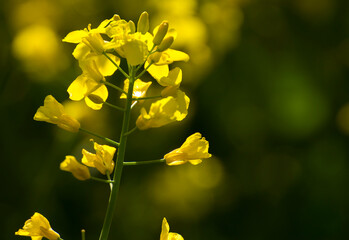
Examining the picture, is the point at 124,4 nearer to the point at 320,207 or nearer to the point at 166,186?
the point at 166,186

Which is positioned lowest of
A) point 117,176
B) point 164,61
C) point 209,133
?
point 209,133

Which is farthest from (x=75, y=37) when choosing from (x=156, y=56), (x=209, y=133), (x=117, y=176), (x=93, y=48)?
(x=209, y=133)

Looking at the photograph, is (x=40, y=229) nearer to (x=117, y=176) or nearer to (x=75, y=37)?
(x=117, y=176)

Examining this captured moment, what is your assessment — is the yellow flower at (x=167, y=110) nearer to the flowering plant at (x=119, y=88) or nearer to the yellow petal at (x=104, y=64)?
the flowering plant at (x=119, y=88)

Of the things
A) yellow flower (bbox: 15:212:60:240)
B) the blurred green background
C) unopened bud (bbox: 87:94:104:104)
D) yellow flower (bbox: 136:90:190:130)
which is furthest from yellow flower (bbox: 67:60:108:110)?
the blurred green background

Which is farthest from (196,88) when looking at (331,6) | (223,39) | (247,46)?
(331,6)

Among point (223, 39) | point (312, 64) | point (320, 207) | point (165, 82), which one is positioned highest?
point (165, 82)

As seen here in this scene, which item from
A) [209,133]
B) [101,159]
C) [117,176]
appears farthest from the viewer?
[209,133]
